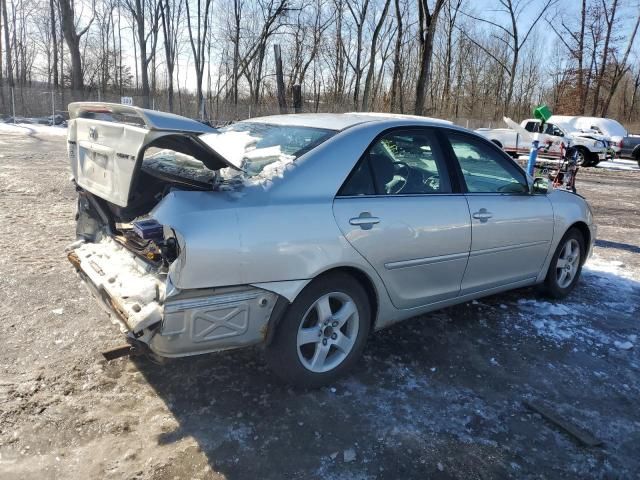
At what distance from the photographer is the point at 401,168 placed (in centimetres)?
346

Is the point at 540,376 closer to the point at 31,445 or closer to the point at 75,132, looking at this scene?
the point at 31,445

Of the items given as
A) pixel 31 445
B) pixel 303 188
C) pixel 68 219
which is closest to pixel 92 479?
pixel 31 445

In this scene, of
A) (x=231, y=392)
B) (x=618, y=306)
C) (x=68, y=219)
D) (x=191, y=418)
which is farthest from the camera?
(x=68, y=219)

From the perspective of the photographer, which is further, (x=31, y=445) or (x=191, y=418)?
(x=191, y=418)

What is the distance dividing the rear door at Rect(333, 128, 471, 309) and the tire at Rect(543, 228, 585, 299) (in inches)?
57.5

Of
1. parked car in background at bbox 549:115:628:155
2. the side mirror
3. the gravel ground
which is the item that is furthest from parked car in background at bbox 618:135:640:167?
the side mirror

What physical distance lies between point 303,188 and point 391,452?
4.80 feet

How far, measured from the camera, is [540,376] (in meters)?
3.44

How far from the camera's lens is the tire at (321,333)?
9.41 feet

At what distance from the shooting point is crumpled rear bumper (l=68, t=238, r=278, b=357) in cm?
252

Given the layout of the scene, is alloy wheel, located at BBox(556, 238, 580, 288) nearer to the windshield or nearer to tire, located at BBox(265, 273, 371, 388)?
tire, located at BBox(265, 273, 371, 388)

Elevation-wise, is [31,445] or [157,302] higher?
[157,302]

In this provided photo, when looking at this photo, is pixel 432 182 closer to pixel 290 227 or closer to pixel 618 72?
pixel 290 227

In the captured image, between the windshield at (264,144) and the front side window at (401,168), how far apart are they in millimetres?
324
